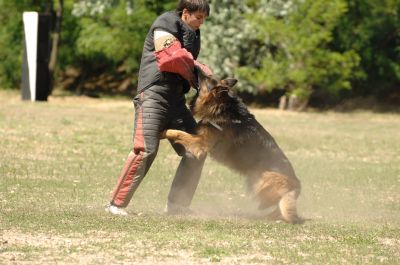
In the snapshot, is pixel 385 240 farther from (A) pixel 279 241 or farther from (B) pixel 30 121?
(B) pixel 30 121

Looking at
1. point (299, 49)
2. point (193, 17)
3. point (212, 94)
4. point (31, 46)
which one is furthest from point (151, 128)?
point (299, 49)

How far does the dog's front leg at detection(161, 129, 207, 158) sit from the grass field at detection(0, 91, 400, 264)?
2.27ft

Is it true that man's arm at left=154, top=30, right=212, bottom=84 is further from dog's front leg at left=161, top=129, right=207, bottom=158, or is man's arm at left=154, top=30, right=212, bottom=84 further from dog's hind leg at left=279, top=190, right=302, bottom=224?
dog's hind leg at left=279, top=190, right=302, bottom=224

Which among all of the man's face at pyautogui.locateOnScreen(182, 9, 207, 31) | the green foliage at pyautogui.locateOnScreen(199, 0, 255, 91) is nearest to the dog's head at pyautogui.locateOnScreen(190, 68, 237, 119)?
the man's face at pyautogui.locateOnScreen(182, 9, 207, 31)

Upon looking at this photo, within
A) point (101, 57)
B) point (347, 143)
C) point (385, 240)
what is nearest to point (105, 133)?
point (347, 143)

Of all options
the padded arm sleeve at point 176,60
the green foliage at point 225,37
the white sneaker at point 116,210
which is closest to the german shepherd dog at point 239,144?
the padded arm sleeve at point 176,60

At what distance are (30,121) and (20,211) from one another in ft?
32.7

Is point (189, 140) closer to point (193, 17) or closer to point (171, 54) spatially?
point (171, 54)

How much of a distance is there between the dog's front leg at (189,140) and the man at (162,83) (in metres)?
0.11

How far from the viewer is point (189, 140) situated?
8.38 metres

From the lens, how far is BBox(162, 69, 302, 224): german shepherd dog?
8.38m

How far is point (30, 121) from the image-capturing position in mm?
18359

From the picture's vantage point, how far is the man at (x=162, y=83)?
318 inches

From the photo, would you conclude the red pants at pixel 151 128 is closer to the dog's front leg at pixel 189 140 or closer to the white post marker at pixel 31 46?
the dog's front leg at pixel 189 140
